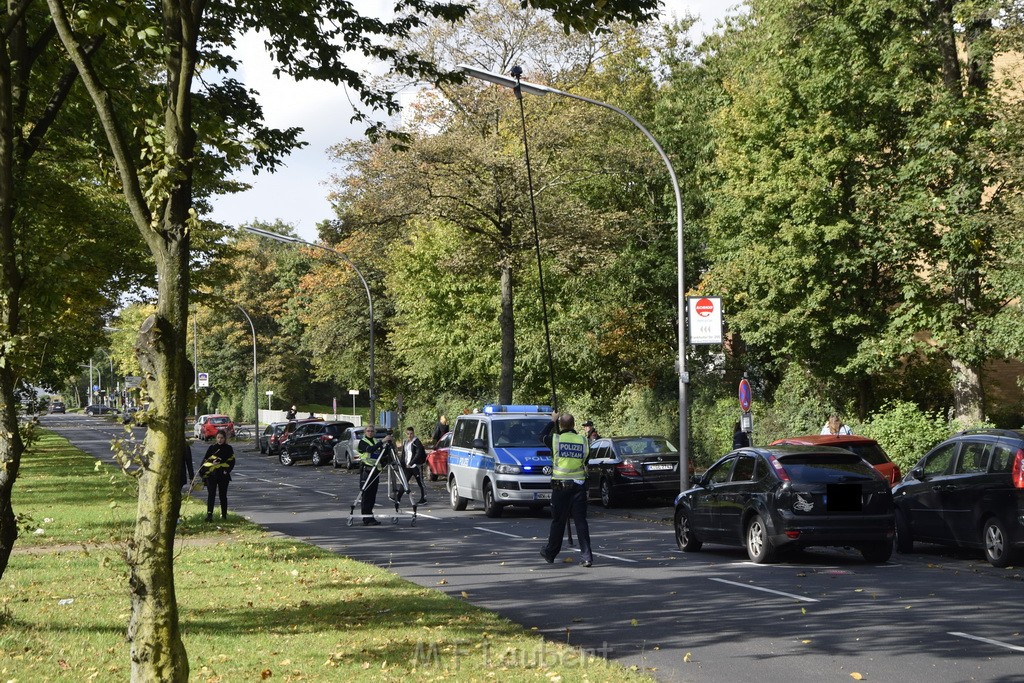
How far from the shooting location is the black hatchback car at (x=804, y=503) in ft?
49.2

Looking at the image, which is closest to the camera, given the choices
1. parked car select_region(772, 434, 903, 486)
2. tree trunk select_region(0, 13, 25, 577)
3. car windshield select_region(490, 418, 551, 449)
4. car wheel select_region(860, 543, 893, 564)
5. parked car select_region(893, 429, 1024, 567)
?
tree trunk select_region(0, 13, 25, 577)

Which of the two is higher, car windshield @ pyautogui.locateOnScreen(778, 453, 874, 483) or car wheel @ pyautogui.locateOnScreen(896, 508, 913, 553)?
car windshield @ pyautogui.locateOnScreen(778, 453, 874, 483)

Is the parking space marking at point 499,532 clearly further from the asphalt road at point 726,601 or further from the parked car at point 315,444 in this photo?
the parked car at point 315,444

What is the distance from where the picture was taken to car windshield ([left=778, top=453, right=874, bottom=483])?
49.9 ft

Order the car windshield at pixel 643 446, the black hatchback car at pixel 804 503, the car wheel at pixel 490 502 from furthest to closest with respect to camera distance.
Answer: the car windshield at pixel 643 446, the car wheel at pixel 490 502, the black hatchback car at pixel 804 503

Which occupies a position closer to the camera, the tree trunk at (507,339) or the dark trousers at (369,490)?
the dark trousers at (369,490)

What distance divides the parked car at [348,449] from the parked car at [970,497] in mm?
29090

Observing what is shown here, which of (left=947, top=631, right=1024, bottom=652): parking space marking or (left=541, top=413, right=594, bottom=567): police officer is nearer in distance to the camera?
(left=947, top=631, right=1024, bottom=652): parking space marking

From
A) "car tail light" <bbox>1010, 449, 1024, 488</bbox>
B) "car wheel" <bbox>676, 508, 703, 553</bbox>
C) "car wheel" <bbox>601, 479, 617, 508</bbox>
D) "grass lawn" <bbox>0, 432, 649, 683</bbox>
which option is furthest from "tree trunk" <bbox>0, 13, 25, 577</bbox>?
"car wheel" <bbox>601, 479, 617, 508</bbox>

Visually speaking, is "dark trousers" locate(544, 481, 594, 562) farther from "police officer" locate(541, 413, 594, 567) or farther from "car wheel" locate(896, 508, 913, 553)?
"car wheel" locate(896, 508, 913, 553)

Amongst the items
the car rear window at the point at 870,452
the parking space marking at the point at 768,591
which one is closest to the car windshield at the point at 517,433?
the car rear window at the point at 870,452

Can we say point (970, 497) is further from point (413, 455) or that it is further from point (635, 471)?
point (413, 455)

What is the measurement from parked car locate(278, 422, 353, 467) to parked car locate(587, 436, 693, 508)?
2422 centimetres

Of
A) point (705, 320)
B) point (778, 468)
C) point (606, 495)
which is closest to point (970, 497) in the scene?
point (778, 468)
